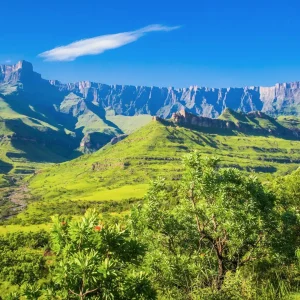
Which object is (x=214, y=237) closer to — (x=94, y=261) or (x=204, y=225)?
(x=204, y=225)

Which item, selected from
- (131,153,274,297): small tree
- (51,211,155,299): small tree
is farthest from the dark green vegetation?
(51,211,155,299): small tree

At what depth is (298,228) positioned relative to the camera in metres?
40.0

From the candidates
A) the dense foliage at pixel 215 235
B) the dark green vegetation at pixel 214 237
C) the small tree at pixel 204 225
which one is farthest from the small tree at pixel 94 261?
the small tree at pixel 204 225

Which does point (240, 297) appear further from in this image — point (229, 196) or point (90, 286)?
A: point (90, 286)

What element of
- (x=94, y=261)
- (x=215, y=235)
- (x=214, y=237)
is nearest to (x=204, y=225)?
(x=214, y=237)

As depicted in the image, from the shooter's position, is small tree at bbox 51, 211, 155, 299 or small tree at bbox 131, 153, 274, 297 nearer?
small tree at bbox 51, 211, 155, 299

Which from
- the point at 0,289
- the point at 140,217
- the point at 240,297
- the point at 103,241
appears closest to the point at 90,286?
the point at 103,241

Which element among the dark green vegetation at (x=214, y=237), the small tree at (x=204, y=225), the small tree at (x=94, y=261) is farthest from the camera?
the small tree at (x=204, y=225)

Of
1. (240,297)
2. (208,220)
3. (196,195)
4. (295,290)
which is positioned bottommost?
(295,290)

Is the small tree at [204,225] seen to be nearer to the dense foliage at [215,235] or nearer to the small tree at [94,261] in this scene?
the dense foliage at [215,235]

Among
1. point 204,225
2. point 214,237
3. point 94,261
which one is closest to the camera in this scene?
point 94,261

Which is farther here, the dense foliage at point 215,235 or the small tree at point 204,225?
the small tree at point 204,225

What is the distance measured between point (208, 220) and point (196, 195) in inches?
136

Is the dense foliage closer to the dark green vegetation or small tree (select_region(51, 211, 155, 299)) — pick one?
the dark green vegetation
